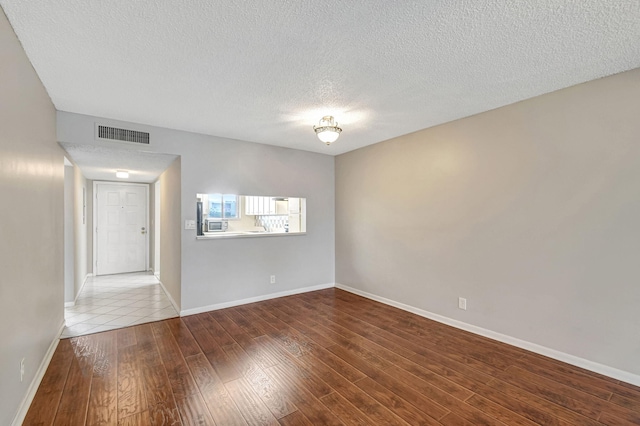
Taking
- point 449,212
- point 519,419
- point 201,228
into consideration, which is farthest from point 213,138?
point 519,419

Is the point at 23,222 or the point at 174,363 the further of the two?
the point at 174,363

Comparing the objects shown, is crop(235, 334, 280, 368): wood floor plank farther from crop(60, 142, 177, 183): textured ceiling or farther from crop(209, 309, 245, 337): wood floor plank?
crop(60, 142, 177, 183): textured ceiling

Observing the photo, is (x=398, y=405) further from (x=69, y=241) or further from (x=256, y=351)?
(x=69, y=241)

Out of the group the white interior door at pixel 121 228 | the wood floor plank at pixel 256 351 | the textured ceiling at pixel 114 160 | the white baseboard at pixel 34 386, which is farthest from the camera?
the white interior door at pixel 121 228

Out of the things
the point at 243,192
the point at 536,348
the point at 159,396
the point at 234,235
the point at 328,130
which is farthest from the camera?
the point at 243,192

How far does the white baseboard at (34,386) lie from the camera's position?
181 centimetres

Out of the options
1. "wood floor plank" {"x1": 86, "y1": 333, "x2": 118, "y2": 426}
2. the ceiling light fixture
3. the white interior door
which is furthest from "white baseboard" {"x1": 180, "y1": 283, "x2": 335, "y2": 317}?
the white interior door

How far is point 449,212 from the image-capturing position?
3506mm

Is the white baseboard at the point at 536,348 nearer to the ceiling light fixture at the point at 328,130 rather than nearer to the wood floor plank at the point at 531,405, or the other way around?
the wood floor plank at the point at 531,405

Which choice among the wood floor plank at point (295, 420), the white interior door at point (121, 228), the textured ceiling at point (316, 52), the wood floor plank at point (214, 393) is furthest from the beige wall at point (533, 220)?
the white interior door at point (121, 228)

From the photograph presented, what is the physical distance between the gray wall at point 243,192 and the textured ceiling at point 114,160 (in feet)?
0.67

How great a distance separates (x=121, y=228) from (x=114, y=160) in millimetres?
3251

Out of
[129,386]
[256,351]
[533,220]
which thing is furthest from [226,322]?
[533,220]

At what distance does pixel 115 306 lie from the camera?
4.21 m
